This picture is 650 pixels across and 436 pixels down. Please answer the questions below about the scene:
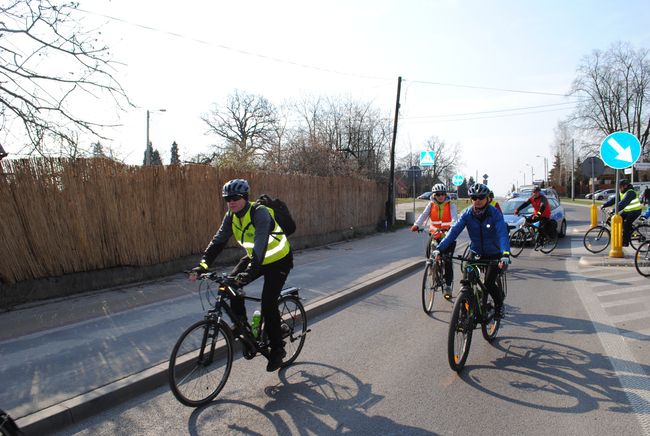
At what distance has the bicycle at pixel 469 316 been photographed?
468 centimetres

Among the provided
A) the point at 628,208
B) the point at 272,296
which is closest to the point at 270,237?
the point at 272,296

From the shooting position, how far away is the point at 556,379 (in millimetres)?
4578

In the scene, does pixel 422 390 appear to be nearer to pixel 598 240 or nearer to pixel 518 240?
pixel 518 240

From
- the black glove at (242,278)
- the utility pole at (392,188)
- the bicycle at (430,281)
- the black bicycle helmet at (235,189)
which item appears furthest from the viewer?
the utility pole at (392,188)

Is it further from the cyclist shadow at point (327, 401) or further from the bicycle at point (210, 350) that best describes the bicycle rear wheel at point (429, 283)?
the bicycle at point (210, 350)

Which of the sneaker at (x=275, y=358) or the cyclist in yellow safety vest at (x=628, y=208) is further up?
the cyclist in yellow safety vest at (x=628, y=208)

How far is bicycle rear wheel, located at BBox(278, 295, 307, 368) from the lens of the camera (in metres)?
5.08

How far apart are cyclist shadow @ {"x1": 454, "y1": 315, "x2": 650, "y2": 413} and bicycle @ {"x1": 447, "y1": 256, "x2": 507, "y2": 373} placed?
17cm

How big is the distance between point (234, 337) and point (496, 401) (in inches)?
94.6

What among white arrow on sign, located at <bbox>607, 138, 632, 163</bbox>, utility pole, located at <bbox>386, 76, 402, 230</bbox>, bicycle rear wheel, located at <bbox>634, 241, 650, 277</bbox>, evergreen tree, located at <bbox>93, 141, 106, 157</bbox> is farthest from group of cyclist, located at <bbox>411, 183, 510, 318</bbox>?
utility pole, located at <bbox>386, 76, 402, 230</bbox>

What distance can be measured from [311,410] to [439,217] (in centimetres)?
543

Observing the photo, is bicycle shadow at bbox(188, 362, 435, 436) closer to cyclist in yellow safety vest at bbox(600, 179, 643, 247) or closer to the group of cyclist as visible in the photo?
the group of cyclist

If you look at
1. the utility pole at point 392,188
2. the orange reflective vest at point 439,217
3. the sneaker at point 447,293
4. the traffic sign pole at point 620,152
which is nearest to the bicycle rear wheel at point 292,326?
the sneaker at point 447,293

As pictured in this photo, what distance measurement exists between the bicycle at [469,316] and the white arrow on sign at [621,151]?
287 inches
